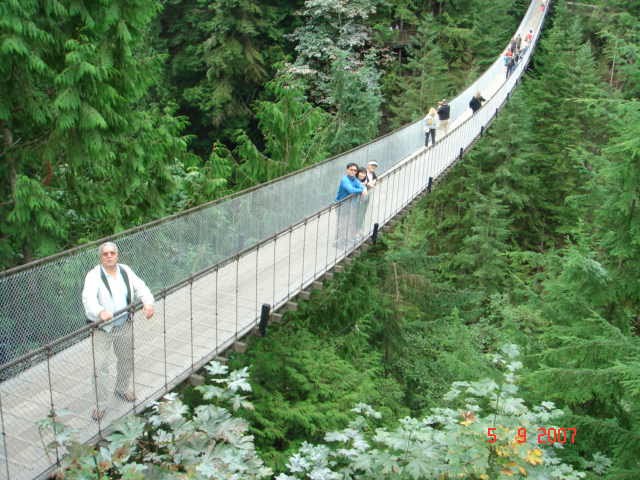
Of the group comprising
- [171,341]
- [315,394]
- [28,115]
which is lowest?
[315,394]

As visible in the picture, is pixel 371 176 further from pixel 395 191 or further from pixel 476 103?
pixel 476 103

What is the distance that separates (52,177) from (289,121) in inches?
195

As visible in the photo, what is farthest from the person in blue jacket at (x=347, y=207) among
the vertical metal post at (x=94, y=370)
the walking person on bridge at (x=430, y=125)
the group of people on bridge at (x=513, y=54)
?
the group of people on bridge at (x=513, y=54)

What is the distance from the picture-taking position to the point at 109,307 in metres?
4.16

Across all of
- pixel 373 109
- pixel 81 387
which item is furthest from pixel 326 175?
pixel 373 109

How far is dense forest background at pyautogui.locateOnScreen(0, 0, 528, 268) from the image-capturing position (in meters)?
6.49

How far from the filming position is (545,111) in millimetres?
19406

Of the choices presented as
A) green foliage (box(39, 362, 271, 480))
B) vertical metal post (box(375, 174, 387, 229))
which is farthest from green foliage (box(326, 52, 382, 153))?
green foliage (box(39, 362, 271, 480))

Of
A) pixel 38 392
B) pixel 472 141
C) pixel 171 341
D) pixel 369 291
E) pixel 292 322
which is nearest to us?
pixel 38 392

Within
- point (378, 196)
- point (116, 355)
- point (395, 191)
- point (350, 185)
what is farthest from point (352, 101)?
point (116, 355)

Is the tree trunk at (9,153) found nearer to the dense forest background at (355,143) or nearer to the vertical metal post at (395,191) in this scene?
the dense forest background at (355,143)

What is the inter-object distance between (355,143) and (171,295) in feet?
35.2

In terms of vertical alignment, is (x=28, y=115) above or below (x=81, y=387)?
above

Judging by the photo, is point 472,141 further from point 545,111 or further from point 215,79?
point 215,79
